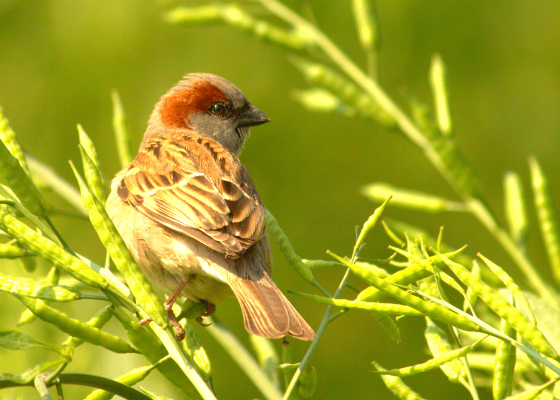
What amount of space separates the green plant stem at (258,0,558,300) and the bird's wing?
2.04 feet

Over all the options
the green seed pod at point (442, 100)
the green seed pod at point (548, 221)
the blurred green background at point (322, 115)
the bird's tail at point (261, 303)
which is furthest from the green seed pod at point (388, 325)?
the blurred green background at point (322, 115)

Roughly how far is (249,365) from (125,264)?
0.68 m

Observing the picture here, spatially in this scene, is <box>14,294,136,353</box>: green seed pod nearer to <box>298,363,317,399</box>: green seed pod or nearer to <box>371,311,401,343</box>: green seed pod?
<box>298,363,317,399</box>: green seed pod

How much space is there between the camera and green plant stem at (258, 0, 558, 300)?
2.28m

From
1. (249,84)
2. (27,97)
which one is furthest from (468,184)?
(27,97)

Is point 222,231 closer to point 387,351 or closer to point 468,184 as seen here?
point 468,184

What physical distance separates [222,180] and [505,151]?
9.75 feet

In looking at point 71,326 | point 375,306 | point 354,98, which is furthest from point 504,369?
point 354,98

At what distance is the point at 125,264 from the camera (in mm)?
1340

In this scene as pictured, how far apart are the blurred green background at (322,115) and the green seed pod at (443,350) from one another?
2541 millimetres

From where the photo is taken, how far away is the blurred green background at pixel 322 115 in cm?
435

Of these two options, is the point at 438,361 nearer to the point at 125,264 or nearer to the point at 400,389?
the point at 400,389

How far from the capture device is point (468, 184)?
7.74 feet

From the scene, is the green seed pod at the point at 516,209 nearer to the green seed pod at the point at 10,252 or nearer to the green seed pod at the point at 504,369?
the green seed pod at the point at 504,369
